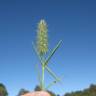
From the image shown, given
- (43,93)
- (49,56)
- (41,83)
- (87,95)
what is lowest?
(43,93)

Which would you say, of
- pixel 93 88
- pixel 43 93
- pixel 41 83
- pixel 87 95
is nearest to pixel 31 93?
pixel 43 93

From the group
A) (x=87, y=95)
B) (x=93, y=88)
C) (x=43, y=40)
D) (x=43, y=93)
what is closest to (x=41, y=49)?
(x=43, y=40)

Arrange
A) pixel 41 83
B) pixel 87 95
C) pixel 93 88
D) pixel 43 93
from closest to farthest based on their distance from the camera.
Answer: pixel 43 93 < pixel 41 83 < pixel 87 95 < pixel 93 88

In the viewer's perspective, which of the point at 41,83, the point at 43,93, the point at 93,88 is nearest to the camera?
the point at 43,93

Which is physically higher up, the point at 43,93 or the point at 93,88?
the point at 93,88

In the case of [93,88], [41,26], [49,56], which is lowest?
[49,56]

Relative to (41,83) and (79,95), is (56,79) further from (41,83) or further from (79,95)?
(79,95)

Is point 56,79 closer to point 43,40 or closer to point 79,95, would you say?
point 43,40

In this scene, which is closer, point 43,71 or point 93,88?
point 43,71

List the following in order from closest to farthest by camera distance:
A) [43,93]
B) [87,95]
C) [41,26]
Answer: [43,93], [41,26], [87,95]
